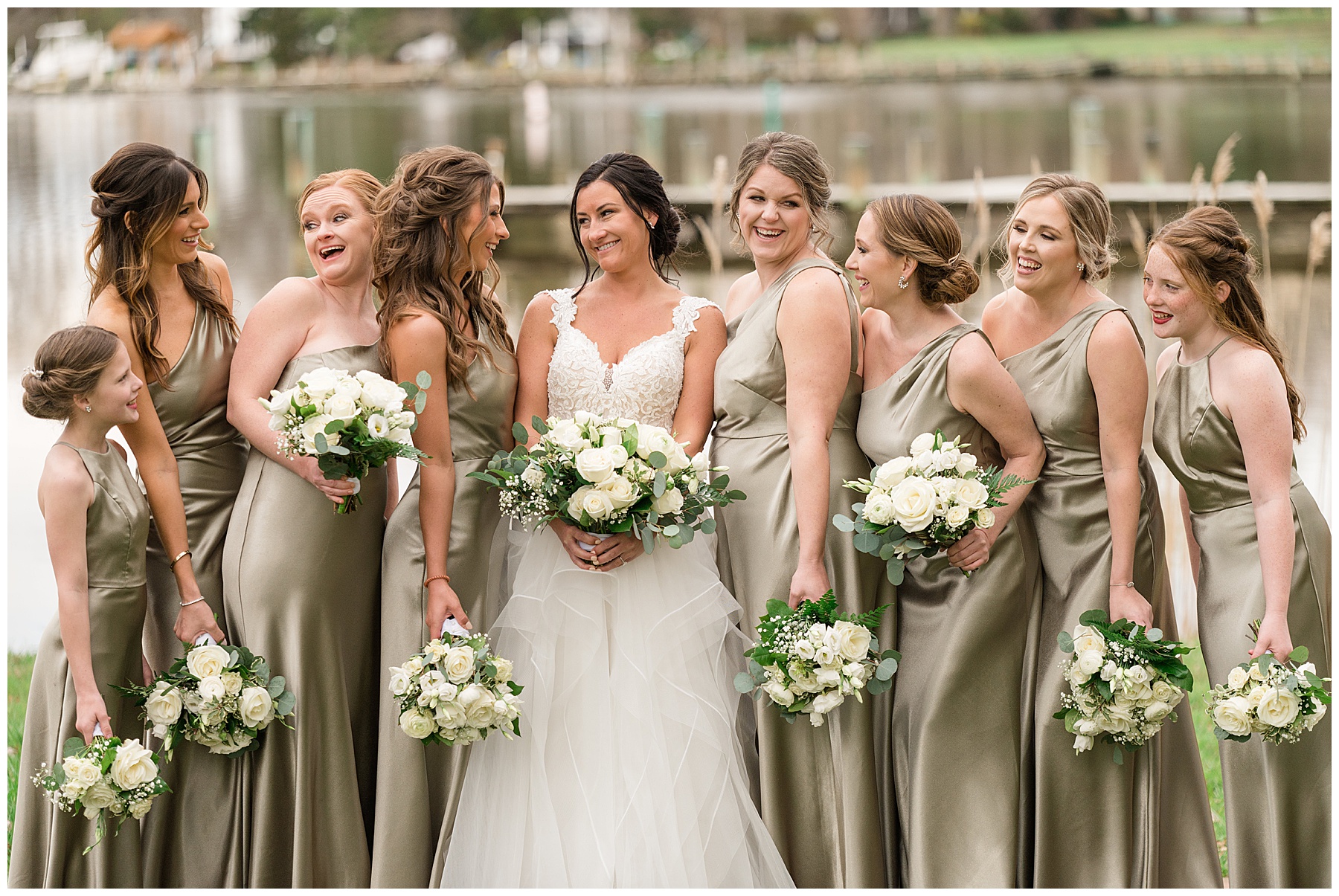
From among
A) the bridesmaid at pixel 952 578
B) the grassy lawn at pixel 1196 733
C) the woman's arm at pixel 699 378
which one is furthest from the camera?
the grassy lawn at pixel 1196 733

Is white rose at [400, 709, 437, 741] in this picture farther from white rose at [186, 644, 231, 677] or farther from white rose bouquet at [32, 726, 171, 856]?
white rose bouquet at [32, 726, 171, 856]

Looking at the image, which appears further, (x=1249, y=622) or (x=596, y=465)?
(x=1249, y=622)

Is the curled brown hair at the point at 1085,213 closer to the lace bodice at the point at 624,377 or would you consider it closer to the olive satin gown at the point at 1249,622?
the olive satin gown at the point at 1249,622

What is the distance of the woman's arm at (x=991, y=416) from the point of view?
4.01 meters

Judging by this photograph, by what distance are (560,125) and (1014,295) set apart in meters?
13.9

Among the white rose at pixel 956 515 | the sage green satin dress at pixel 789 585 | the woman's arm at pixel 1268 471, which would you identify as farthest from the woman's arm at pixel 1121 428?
the sage green satin dress at pixel 789 585

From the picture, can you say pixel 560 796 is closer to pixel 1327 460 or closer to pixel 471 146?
pixel 1327 460

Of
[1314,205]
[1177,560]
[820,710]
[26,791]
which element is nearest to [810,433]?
[820,710]

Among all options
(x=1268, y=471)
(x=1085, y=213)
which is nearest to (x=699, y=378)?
(x=1085, y=213)

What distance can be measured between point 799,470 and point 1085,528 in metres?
1.02

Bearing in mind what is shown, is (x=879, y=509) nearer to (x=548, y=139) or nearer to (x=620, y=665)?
(x=620, y=665)

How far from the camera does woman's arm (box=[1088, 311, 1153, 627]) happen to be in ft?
13.1

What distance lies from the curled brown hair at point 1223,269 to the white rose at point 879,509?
130 centimetres

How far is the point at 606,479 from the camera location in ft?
12.2
